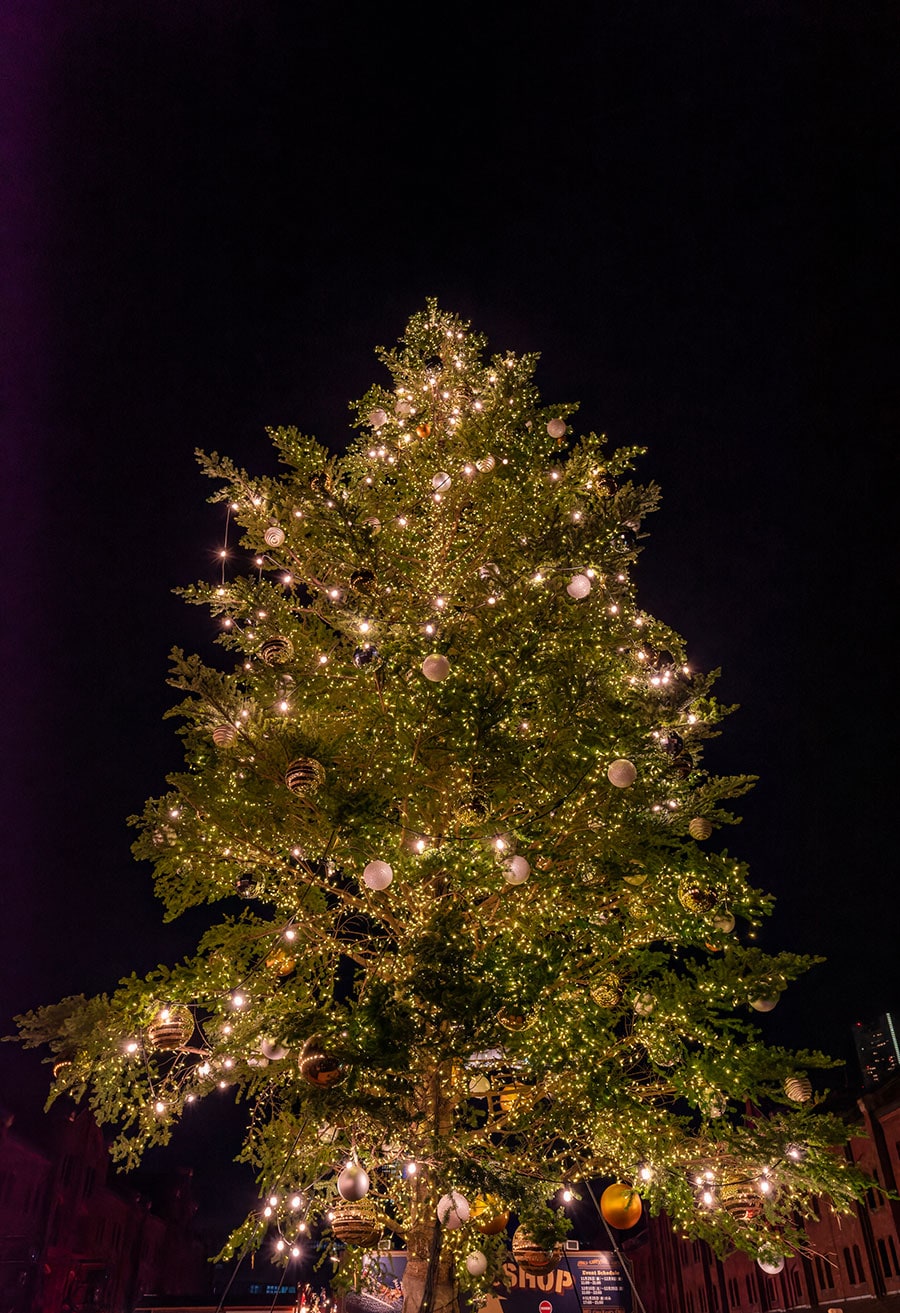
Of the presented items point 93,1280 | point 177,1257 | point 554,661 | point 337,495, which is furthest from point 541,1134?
point 177,1257

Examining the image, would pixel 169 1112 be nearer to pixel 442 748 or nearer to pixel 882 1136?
pixel 442 748

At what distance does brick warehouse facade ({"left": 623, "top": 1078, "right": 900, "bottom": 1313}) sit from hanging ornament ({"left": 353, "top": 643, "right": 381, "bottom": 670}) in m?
12.4

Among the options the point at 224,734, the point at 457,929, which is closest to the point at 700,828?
the point at 457,929

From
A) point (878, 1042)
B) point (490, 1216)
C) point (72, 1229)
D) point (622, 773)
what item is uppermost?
point (878, 1042)

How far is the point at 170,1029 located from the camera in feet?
22.3

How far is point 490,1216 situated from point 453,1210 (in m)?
1.18

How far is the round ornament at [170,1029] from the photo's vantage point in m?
6.80

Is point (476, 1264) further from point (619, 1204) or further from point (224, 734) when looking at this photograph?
point (224, 734)

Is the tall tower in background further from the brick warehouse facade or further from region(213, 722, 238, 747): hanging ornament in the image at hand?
region(213, 722, 238, 747): hanging ornament

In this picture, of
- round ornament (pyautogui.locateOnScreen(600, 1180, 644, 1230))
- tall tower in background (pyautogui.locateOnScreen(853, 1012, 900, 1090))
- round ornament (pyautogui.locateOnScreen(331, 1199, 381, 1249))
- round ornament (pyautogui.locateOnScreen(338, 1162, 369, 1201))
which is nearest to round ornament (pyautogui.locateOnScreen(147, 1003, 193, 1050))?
round ornament (pyautogui.locateOnScreen(338, 1162, 369, 1201))

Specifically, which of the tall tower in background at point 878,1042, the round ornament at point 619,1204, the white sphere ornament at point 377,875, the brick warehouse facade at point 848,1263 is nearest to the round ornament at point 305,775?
the white sphere ornament at point 377,875

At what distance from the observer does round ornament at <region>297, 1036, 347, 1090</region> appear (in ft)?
19.5

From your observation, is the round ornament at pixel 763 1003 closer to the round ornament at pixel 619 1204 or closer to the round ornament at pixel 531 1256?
the round ornament at pixel 619 1204

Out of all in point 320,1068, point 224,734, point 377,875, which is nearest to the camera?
point 320,1068
